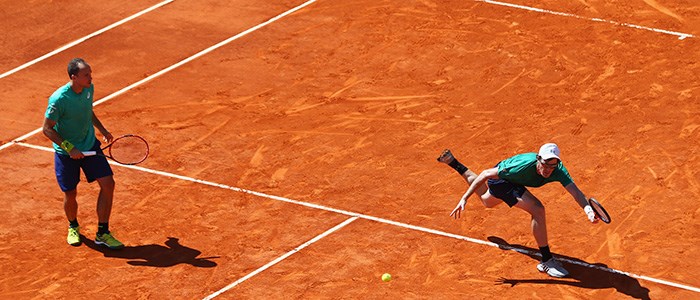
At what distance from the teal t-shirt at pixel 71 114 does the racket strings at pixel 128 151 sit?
6.59 feet

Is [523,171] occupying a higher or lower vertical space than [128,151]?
higher

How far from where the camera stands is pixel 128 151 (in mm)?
18656

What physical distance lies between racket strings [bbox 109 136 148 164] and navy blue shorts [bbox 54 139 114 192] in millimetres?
1917

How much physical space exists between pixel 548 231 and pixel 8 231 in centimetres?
669

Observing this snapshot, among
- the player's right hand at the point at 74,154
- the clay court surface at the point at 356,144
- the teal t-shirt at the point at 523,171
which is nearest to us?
the teal t-shirt at the point at 523,171

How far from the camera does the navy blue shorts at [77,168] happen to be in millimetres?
16281

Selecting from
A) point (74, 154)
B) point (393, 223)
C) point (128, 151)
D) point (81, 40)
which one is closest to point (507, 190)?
point (393, 223)

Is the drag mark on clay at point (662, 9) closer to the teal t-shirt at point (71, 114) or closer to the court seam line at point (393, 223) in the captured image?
the court seam line at point (393, 223)

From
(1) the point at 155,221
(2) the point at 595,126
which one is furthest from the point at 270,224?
(2) the point at 595,126

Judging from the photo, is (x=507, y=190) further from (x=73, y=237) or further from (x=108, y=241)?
(x=73, y=237)

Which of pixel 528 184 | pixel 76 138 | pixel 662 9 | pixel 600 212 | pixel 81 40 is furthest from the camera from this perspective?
pixel 662 9

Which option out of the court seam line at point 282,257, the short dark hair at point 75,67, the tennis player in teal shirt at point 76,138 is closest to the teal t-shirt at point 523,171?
the court seam line at point 282,257

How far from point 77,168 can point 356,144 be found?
4462 millimetres

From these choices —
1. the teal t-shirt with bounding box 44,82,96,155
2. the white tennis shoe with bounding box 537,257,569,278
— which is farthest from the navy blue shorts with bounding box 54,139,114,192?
the white tennis shoe with bounding box 537,257,569,278
